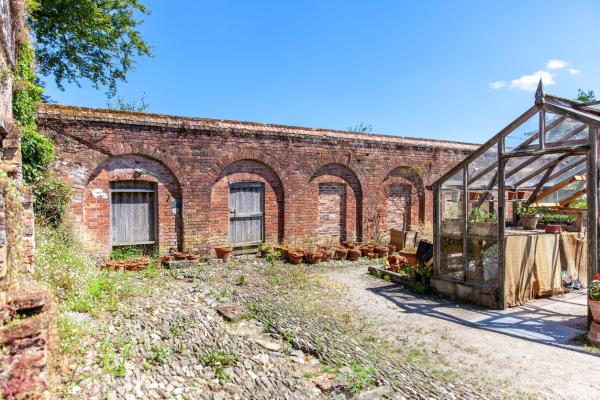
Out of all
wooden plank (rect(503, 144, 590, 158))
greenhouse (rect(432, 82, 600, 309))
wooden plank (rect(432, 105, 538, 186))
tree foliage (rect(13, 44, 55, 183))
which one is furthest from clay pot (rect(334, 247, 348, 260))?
tree foliage (rect(13, 44, 55, 183))

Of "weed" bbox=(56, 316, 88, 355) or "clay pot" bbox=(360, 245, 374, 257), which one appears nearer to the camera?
"weed" bbox=(56, 316, 88, 355)

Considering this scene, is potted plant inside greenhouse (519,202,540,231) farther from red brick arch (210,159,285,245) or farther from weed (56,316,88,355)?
weed (56,316,88,355)

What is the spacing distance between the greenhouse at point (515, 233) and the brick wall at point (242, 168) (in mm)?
4924

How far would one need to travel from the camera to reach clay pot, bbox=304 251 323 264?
441 inches

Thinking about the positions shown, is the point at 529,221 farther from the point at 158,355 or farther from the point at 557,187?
the point at 158,355

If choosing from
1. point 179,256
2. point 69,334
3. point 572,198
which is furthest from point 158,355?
point 572,198

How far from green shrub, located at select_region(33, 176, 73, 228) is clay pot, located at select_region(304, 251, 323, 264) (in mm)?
6459

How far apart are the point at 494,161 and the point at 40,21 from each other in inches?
596

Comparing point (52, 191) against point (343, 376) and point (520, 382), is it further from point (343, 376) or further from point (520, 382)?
point (520, 382)

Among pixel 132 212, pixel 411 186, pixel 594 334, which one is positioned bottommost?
pixel 594 334

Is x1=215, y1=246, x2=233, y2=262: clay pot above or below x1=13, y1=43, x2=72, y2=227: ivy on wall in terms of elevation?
below

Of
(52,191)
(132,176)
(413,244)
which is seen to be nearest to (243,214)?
(132,176)

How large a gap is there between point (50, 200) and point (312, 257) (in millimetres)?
6894

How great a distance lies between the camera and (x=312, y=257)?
11203 mm
